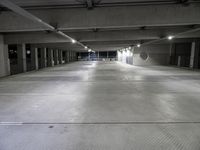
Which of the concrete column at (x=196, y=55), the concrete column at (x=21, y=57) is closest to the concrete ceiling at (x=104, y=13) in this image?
the concrete column at (x=21, y=57)

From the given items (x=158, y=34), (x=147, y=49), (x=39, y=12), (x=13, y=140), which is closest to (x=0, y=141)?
(x=13, y=140)

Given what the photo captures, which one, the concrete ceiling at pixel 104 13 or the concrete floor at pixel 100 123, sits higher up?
the concrete ceiling at pixel 104 13

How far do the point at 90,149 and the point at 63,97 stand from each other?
269cm

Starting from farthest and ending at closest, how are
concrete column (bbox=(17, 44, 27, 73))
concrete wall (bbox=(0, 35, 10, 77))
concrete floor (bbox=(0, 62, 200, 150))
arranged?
1. concrete column (bbox=(17, 44, 27, 73))
2. concrete wall (bbox=(0, 35, 10, 77))
3. concrete floor (bbox=(0, 62, 200, 150))

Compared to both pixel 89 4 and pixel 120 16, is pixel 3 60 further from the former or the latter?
pixel 120 16

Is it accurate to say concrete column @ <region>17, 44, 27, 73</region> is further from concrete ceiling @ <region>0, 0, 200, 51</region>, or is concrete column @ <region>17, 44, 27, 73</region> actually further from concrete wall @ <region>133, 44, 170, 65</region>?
concrete wall @ <region>133, 44, 170, 65</region>

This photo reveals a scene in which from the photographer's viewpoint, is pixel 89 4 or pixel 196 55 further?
pixel 196 55

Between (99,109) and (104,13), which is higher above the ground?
(104,13)

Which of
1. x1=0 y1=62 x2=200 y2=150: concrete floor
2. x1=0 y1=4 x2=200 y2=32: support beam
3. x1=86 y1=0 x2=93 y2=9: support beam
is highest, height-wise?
x1=86 y1=0 x2=93 y2=9: support beam

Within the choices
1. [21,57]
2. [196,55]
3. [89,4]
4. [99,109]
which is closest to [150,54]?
[196,55]

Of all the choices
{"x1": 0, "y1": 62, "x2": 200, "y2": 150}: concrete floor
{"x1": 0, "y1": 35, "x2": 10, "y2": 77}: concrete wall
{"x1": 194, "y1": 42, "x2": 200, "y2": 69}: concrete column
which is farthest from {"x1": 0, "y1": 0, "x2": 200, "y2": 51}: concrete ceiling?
{"x1": 194, "y1": 42, "x2": 200, "y2": 69}: concrete column

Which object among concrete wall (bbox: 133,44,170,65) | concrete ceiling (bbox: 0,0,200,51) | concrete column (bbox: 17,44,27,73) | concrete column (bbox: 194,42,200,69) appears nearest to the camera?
concrete ceiling (bbox: 0,0,200,51)

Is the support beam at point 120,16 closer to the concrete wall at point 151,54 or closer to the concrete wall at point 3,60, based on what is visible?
the concrete wall at point 3,60

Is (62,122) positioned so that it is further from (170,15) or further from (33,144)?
(170,15)
